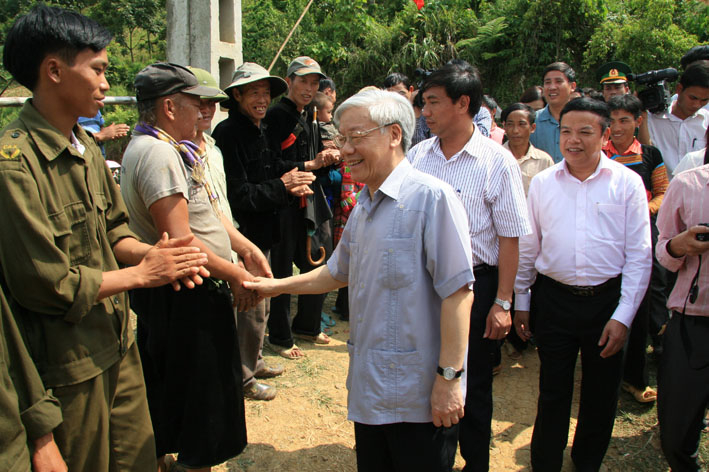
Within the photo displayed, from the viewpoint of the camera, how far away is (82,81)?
6.05 feet

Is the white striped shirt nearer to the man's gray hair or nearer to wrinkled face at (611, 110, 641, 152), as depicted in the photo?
the man's gray hair

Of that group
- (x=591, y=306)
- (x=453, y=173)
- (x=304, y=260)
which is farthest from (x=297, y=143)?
(x=591, y=306)

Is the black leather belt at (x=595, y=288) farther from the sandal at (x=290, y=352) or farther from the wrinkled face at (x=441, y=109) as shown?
the sandal at (x=290, y=352)

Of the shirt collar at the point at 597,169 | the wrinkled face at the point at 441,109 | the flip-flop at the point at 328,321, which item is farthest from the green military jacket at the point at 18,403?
the flip-flop at the point at 328,321

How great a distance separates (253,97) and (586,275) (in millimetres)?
2459

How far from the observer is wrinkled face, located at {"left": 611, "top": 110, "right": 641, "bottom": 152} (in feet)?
12.9

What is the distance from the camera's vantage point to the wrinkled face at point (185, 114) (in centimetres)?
252

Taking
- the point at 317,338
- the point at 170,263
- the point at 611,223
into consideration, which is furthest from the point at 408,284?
the point at 317,338

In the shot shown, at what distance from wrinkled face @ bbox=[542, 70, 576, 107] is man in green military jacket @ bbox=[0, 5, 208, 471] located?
408cm

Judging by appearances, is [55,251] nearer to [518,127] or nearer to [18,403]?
[18,403]

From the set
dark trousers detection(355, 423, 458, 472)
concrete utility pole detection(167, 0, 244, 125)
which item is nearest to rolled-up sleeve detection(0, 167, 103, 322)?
dark trousers detection(355, 423, 458, 472)

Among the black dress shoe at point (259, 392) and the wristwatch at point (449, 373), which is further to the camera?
the black dress shoe at point (259, 392)

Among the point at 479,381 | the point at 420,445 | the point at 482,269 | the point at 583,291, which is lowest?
the point at 479,381

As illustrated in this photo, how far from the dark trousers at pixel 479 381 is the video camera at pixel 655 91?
2.94 meters
